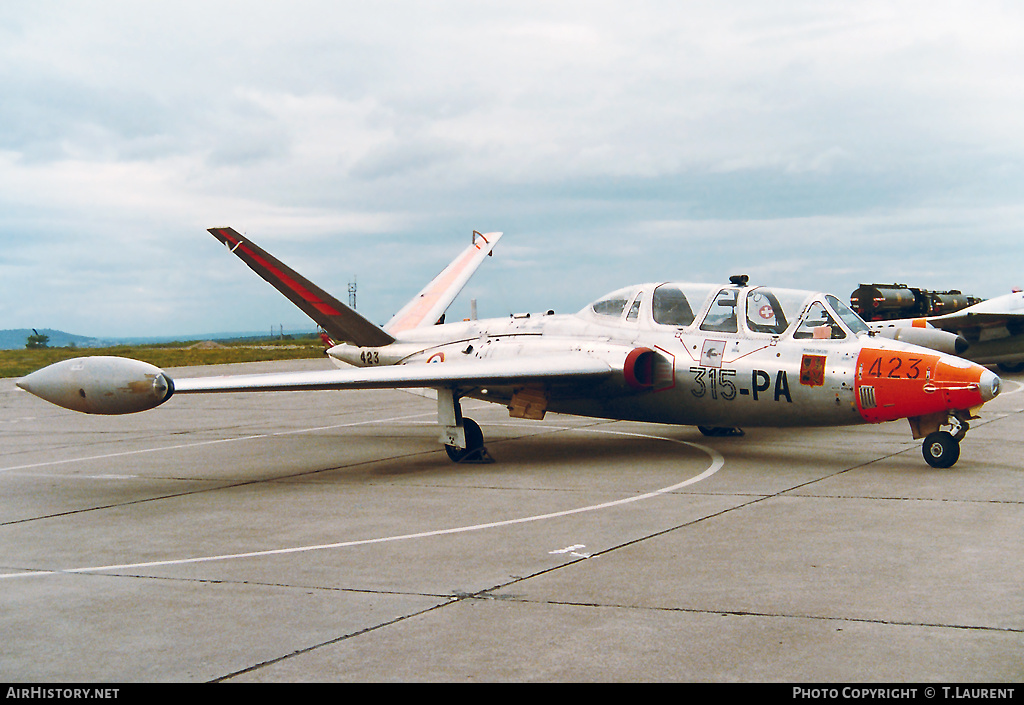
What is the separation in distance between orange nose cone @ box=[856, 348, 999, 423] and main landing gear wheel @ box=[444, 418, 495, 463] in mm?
5323

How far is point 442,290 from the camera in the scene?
18.7m

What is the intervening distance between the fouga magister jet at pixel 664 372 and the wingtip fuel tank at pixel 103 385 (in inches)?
0.5

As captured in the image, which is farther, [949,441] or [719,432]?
[719,432]

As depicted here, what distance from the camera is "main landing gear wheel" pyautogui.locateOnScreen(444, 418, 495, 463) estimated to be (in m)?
12.9

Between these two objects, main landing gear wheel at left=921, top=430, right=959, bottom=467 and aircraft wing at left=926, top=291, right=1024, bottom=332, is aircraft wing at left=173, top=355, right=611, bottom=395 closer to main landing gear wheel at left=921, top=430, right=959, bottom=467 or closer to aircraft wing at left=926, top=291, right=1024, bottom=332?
main landing gear wheel at left=921, top=430, right=959, bottom=467

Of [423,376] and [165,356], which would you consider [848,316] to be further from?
[165,356]

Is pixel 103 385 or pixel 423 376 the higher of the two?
pixel 103 385

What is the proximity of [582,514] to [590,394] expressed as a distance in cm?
452

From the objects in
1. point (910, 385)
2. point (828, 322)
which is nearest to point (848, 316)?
point (828, 322)

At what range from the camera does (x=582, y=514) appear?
29.0 ft

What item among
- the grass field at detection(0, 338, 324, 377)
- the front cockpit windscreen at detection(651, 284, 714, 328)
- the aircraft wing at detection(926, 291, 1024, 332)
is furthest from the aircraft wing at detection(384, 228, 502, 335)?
the grass field at detection(0, 338, 324, 377)

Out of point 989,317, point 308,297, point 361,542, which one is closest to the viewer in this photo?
point 361,542

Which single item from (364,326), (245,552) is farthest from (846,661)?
(364,326)

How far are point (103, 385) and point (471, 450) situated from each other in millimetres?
5482
